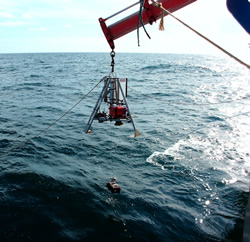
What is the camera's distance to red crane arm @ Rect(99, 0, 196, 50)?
8.34 metres

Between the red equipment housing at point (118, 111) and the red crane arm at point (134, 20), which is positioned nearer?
the red crane arm at point (134, 20)

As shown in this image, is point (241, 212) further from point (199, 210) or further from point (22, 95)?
point (22, 95)

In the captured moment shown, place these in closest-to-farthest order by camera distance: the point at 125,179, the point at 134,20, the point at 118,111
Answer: the point at 134,20 < the point at 118,111 < the point at 125,179

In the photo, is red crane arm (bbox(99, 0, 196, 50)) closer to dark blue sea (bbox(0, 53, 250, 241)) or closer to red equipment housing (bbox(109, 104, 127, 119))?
red equipment housing (bbox(109, 104, 127, 119))

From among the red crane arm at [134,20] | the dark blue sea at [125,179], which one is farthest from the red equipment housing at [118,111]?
the dark blue sea at [125,179]

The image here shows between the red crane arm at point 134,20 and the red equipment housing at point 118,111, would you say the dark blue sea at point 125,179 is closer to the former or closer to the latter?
the red equipment housing at point 118,111

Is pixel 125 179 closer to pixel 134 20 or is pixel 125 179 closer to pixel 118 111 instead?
pixel 118 111

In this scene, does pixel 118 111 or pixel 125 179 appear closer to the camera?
pixel 118 111

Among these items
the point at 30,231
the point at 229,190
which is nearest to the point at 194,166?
the point at 229,190

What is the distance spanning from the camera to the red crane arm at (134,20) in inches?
328

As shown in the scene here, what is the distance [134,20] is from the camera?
8867 millimetres

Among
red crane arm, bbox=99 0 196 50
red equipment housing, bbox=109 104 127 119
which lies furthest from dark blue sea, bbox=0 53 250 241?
red crane arm, bbox=99 0 196 50

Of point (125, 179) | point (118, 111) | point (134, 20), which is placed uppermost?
point (134, 20)

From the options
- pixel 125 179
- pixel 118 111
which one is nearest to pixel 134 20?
pixel 118 111
